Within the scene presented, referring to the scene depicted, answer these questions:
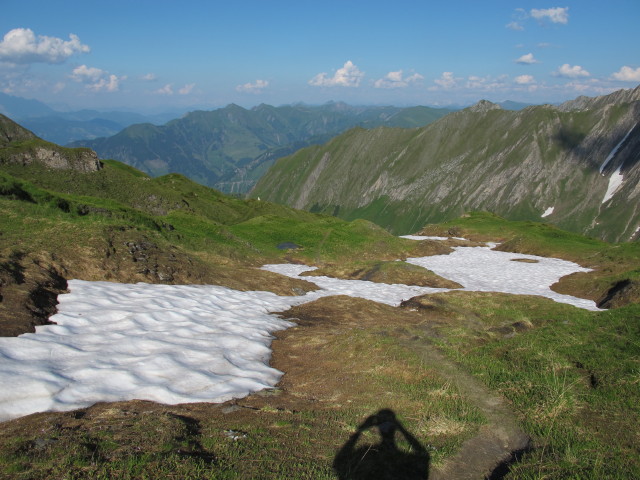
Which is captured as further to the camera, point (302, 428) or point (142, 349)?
point (142, 349)

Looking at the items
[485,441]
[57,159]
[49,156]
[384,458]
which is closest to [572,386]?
[485,441]

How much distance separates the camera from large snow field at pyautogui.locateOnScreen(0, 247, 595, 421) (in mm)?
10031

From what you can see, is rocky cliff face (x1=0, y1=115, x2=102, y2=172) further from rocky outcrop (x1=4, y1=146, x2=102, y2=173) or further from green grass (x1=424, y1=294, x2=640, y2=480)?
green grass (x1=424, y1=294, x2=640, y2=480)

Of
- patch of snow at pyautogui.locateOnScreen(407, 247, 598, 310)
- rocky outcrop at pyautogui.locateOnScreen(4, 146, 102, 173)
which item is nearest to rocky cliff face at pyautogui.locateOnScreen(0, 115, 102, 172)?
rocky outcrop at pyautogui.locateOnScreen(4, 146, 102, 173)

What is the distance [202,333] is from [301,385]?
6.15 metres

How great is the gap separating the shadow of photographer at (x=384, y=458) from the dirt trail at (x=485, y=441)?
0.41 meters

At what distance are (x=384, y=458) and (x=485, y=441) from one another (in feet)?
8.08

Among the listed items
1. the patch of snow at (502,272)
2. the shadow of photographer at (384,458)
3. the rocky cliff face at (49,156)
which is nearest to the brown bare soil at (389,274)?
the patch of snow at (502,272)

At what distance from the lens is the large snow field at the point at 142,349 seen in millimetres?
10031

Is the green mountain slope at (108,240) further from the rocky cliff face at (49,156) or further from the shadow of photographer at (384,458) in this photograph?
the shadow of photographer at (384,458)

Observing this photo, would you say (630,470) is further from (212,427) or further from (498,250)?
(498,250)

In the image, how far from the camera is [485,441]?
853cm

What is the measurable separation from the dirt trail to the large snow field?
19.3 ft

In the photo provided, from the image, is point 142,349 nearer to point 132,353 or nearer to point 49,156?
point 132,353
